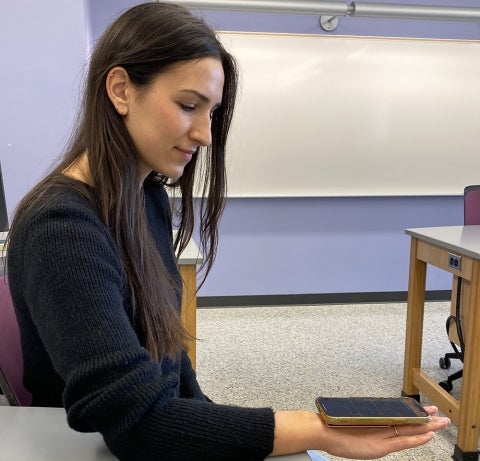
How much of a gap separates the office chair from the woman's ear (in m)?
1.77

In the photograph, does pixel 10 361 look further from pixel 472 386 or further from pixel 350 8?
pixel 350 8

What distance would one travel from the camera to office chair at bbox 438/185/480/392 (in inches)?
81.2

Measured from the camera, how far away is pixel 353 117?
334 centimetres

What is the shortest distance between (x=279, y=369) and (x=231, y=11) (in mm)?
2209

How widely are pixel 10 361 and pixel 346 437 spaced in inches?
23.7

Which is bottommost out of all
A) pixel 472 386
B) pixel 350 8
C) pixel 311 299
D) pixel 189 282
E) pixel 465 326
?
pixel 311 299

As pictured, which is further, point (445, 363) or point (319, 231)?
point (319, 231)

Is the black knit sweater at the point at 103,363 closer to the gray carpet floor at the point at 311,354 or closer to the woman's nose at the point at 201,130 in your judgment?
the woman's nose at the point at 201,130

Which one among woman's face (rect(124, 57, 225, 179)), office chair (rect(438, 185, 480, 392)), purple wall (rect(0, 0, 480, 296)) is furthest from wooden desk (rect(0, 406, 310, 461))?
purple wall (rect(0, 0, 480, 296))

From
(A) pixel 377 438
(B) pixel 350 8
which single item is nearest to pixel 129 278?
(A) pixel 377 438

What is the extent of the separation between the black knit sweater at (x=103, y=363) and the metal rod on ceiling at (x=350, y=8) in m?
2.53

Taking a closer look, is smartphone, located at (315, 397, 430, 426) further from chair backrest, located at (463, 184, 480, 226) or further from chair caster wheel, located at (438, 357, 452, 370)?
chair caster wheel, located at (438, 357, 452, 370)

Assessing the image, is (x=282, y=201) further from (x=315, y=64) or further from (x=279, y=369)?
(x=279, y=369)

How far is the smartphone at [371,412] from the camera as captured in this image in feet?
1.96
